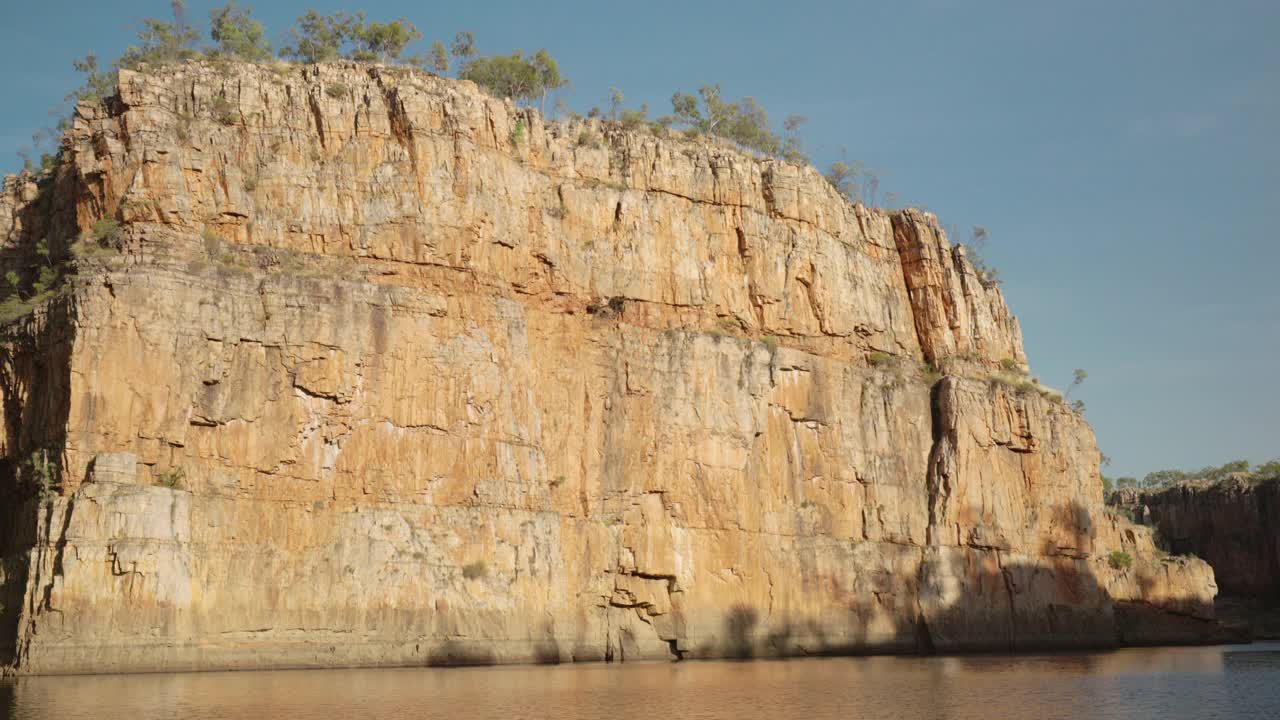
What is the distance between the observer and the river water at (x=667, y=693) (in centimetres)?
3031

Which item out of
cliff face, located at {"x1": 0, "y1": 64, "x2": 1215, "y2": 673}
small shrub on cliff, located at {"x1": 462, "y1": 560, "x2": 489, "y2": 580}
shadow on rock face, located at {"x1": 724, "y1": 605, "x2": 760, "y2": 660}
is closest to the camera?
cliff face, located at {"x1": 0, "y1": 64, "x2": 1215, "y2": 673}

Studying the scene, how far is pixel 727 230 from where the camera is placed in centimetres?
6025

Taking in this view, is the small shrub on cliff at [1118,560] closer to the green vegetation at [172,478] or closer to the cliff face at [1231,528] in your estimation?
the cliff face at [1231,528]

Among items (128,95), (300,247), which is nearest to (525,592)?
(300,247)

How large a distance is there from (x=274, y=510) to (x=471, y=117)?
55.9 ft

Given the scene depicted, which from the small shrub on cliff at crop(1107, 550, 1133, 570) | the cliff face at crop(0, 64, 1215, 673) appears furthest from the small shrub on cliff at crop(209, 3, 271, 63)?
the small shrub on cliff at crop(1107, 550, 1133, 570)

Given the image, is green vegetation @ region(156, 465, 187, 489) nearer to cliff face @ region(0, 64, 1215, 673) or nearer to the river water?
cliff face @ region(0, 64, 1215, 673)

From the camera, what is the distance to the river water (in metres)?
30.3

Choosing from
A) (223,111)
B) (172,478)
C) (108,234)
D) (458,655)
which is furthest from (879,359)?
(108,234)

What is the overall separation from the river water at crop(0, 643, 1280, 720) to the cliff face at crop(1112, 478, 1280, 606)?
55320mm

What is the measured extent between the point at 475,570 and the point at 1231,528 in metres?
71.3

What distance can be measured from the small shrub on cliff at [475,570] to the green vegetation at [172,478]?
32.1ft

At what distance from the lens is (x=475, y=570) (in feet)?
155

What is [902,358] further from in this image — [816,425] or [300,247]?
[300,247]
